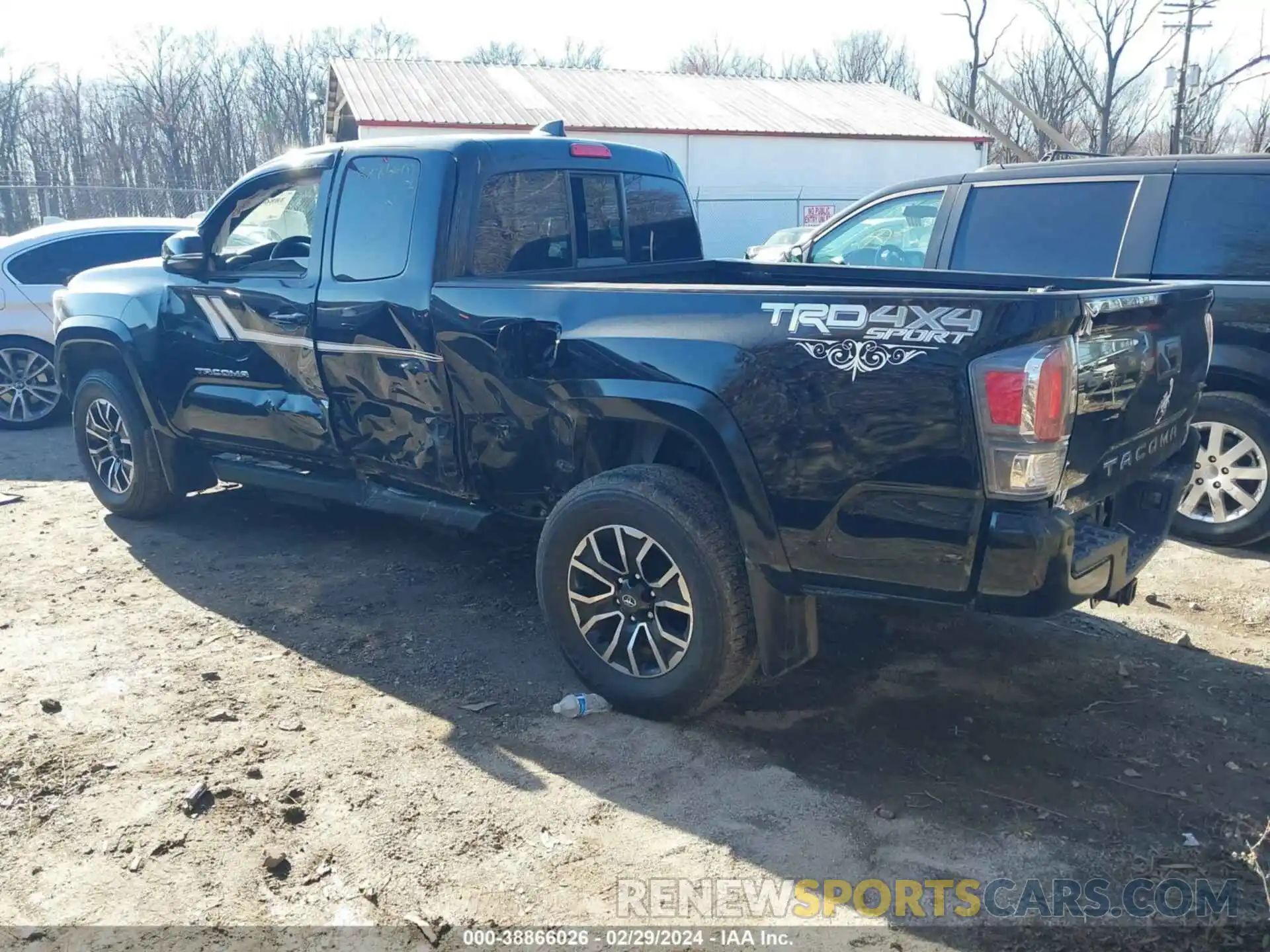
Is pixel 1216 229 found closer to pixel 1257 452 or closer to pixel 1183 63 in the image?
pixel 1257 452

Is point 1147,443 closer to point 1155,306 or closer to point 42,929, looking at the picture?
point 1155,306

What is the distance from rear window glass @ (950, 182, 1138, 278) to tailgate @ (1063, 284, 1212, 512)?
2.01 metres

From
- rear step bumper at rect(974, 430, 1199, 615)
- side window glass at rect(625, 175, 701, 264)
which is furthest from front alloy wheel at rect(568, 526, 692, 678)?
side window glass at rect(625, 175, 701, 264)

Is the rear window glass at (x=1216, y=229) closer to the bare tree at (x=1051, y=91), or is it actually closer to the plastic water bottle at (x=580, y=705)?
the plastic water bottle at (x=580, y=705)

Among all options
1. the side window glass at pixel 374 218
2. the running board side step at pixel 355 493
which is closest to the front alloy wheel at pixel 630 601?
the running board side step at pixel 355 493

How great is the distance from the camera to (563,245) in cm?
472

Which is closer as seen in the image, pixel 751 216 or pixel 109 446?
pixel 109 446

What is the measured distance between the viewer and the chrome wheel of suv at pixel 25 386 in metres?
9.20

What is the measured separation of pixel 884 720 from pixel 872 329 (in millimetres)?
1524

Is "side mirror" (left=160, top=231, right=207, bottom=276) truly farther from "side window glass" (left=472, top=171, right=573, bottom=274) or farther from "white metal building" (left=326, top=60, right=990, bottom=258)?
"white metal building" (left=326, top=60, right=990, bottom=258)

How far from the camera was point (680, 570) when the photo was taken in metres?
3.56

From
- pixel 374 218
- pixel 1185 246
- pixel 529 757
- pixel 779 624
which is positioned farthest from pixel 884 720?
pixel 1185 246

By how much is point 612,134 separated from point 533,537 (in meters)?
21.9

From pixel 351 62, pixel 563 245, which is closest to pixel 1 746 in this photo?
pixel 563 245
